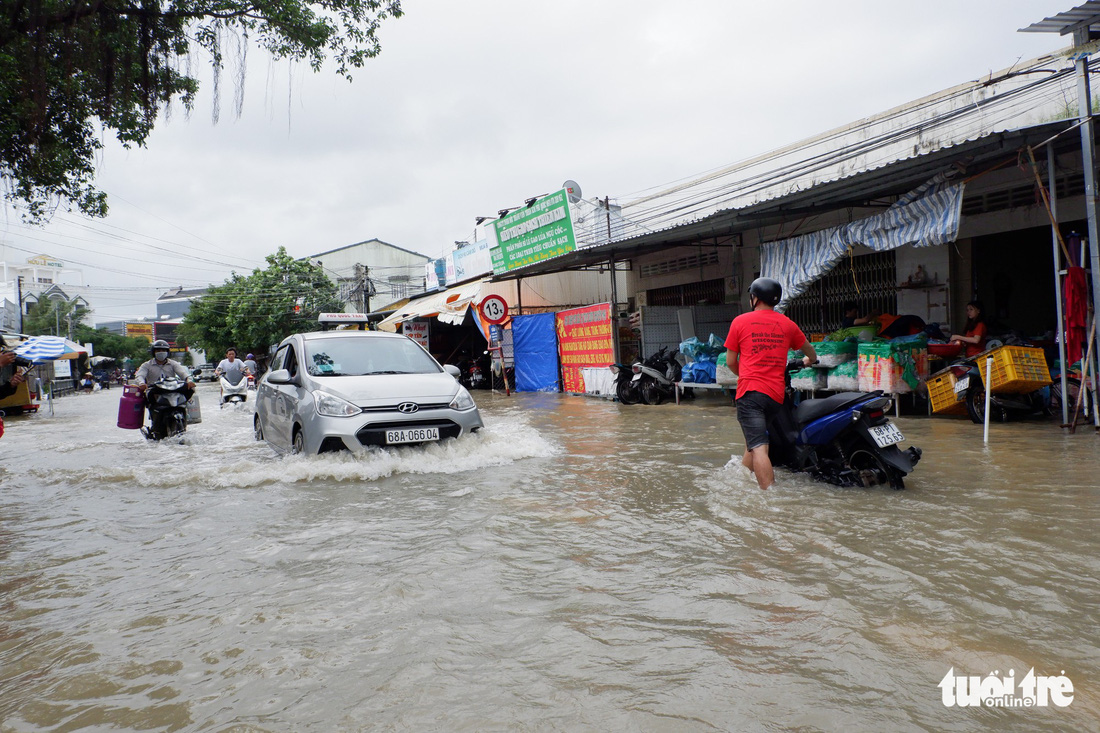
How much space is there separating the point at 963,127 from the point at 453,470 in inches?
369

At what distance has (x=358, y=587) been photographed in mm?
3621

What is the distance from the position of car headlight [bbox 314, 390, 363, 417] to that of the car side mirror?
2.73 feet

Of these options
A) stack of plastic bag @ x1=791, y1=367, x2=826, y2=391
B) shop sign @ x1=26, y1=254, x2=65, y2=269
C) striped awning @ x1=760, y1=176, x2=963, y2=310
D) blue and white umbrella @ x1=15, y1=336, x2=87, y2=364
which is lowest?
stack of plastic bag @ x1=791, y1=367, x2=826, y2=391

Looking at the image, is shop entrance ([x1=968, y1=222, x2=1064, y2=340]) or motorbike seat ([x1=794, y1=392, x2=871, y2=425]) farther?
shop entrance ([x1=968, y1=222, x2=1064, y2=340])

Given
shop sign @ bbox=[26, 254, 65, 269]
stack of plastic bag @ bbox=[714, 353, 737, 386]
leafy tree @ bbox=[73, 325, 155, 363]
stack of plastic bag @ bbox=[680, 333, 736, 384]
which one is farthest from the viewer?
shop sign @ bbox=[26, 254, 65, 269]

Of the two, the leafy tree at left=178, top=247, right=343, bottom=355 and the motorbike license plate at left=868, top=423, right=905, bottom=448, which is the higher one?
the leafy tree at left=178, top=247, right=343, bottom=355

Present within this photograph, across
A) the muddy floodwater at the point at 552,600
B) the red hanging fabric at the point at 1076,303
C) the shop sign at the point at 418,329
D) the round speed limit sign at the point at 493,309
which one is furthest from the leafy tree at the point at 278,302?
the red hanging fabric at the point at 1076,303

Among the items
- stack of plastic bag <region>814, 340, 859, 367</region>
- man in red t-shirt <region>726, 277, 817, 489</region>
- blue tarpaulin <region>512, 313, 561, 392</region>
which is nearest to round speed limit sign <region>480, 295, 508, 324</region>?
blue tarpaulin <region>512, 313, 561, 392</region>

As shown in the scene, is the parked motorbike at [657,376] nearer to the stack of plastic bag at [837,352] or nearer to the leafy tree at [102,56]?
the stack of plastic bag at [837,352]

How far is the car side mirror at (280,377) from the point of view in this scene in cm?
756

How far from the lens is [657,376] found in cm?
1407

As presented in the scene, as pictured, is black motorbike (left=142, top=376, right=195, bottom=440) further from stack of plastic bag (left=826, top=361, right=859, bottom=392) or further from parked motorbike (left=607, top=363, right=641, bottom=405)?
stack of plastic bag (left=826, top=361, right=859, bottom=392)

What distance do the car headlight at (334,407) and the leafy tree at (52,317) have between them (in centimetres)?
5649

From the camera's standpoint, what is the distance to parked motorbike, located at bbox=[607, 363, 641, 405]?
14602mm
